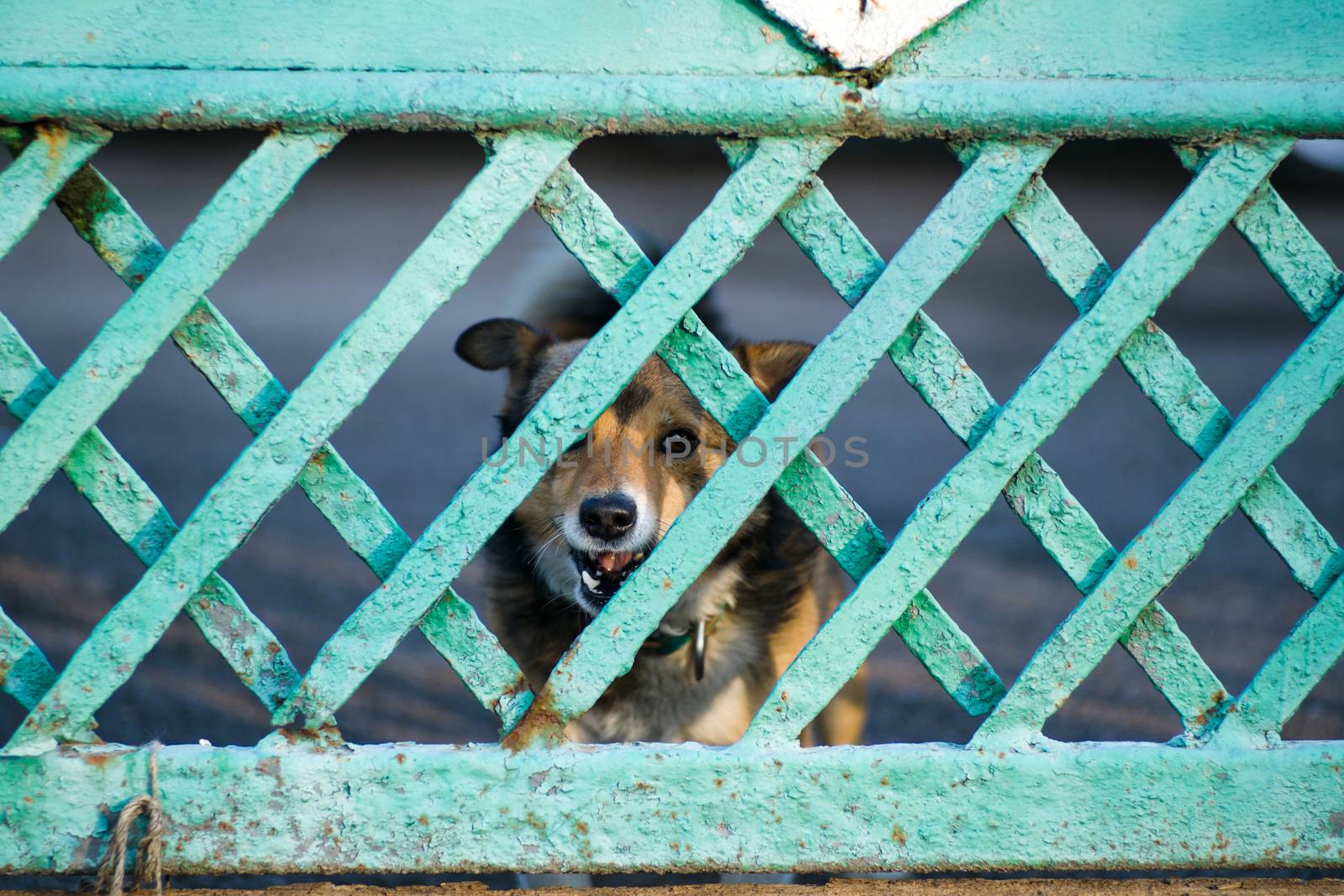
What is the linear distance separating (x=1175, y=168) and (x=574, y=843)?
811 cm

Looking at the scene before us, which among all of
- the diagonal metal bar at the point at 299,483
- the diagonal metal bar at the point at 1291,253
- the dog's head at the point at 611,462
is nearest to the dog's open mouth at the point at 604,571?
the dog's head at the point at 611,462

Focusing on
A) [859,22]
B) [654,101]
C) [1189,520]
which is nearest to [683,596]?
[1189,520]

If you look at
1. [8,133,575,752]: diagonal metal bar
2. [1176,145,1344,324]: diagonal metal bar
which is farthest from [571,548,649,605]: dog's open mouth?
[1176,145,1344,324]: diagonal metal bar

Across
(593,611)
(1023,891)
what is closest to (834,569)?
(593,611)

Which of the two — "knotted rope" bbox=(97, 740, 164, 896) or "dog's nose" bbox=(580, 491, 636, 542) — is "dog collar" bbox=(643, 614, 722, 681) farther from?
"knotted rope" bbox=(97, 740, 164, 896)

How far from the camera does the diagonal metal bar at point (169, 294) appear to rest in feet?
5.35

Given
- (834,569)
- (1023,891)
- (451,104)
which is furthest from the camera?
(834,569)

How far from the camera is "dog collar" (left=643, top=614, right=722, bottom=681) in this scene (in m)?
2.67

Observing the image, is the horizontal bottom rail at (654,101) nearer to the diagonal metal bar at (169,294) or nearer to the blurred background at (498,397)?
the diagonal metal bar at (169,294)

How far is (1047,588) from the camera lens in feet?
15.1

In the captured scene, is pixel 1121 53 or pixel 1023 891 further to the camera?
pixel 1023 891

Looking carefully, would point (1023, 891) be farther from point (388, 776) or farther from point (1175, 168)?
point (1175, 168)

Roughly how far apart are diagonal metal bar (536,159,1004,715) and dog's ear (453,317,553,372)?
3.44 ft

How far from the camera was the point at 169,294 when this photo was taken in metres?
1.63
